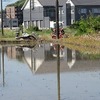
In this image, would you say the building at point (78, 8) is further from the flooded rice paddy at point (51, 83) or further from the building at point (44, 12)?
the flooded rice paddy at point (51, 83)

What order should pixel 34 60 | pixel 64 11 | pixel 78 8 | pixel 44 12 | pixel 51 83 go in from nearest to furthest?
pixel 51 83 → pixel 34 60 → pixel 78 8 → pixel 64 11 → pixel 44 12

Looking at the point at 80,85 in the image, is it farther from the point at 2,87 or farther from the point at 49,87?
the point at 2,87

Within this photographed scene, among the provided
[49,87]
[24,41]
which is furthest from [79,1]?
[49,87]

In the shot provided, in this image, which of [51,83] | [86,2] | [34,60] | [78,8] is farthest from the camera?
[86,2]

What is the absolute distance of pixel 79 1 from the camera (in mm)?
71312

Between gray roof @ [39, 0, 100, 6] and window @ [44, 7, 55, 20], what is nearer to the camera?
gray roof @ [39, 0, 100, 6]

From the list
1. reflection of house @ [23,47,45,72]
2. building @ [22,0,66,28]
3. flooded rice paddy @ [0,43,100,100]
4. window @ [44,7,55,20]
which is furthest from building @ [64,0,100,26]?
flooded rice paddy @ [0,43,100,100]

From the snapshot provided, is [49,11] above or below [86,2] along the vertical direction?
below

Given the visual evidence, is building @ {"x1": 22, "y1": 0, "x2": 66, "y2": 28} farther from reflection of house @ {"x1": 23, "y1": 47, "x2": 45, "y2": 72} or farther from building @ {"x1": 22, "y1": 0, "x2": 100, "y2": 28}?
reflection of house @ {"x1": 23, "y1": 47, "x2": 45, "y2": 72}

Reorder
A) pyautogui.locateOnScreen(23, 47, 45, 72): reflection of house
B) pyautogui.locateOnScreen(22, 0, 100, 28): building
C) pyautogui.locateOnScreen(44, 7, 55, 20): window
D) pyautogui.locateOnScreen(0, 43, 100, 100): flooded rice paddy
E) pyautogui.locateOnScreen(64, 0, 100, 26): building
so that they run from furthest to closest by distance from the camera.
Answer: pyautogui.locateOnScreen(44, 7, 55, 20): window
pyautogui.locateOnScreen(22, 0, 100, 28): building
pyautogui.locateOnScreen(64, 0, 100, 26): building
pyautogui.locateOnScreen(23, 47, 45, 72): reflection of house
pyautogui.locateOnScreen(0, 43, 100, 100): flooded rice paddy

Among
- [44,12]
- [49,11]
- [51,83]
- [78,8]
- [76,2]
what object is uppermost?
[76,2]

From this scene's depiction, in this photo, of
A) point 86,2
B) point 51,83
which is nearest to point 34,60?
point 51,83

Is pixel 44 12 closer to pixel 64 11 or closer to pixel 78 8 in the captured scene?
pixel 64 11

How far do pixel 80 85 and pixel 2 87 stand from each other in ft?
5.93
